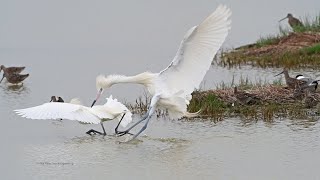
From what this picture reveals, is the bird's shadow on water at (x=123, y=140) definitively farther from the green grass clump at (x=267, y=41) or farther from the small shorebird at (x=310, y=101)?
the green grass clump at (x=267, y=41)

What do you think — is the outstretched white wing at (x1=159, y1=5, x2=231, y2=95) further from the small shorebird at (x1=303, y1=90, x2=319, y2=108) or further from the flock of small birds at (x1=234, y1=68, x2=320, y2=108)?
the small shorebird at (x1=303, y1=90, x2=319, y2=108)

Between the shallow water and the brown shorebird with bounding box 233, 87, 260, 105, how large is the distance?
601mm

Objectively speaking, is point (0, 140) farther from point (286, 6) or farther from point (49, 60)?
point (286, 6)

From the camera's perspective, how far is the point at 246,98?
1005 cm

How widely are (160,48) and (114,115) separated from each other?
9.19 metres

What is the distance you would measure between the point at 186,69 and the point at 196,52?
0.24 meters

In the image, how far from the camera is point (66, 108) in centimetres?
878

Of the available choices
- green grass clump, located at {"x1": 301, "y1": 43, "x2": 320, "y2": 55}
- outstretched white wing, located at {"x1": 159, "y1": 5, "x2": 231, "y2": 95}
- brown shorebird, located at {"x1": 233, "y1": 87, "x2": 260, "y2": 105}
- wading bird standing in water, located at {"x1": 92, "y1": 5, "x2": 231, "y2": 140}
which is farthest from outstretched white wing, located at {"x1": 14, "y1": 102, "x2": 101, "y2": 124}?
green grass clump, located at {"x1": 301, "y1": 43, "x2": 320, "y2": 55}

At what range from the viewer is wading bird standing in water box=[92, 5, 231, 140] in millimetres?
8414

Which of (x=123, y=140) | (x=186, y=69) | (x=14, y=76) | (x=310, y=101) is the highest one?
(x=186, y=69)

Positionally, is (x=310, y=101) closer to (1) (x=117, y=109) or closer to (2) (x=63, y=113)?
(1) (x=117, y=109)

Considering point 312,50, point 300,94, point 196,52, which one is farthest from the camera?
point 312,50

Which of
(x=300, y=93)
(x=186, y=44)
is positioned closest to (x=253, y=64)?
(x=300, y=93)

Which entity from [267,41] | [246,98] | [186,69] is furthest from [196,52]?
[267,41]
